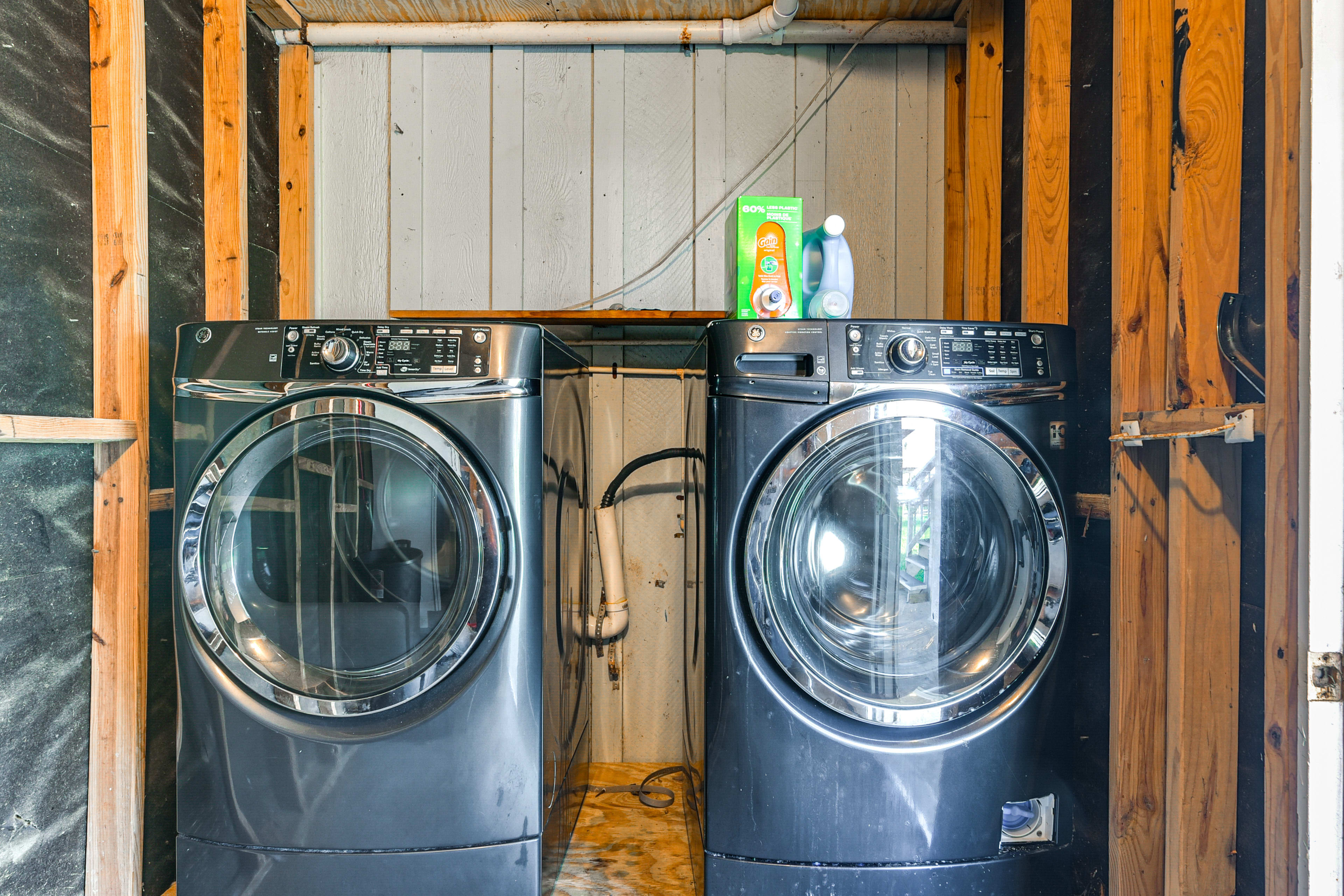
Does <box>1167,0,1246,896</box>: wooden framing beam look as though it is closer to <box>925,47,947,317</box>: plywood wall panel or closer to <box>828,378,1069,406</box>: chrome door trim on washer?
<box>828,378,1069,406</box>: chrome door trim on washer

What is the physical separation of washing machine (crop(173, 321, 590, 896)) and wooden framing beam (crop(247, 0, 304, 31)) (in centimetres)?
109

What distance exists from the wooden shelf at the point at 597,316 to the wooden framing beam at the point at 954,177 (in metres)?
0.64

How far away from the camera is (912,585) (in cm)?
118

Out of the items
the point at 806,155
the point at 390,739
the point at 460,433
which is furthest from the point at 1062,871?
the point at 806,155

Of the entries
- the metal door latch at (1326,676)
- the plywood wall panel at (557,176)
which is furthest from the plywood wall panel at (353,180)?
the metal door latch at (1326,676)

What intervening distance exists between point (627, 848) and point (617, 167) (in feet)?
5.64

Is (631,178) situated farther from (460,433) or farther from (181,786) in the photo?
(181,786)

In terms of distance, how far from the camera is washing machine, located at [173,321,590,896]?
1196 millimetres

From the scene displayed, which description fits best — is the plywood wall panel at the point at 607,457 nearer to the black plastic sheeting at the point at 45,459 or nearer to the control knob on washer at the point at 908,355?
the control knob on washer at the point at 908,355

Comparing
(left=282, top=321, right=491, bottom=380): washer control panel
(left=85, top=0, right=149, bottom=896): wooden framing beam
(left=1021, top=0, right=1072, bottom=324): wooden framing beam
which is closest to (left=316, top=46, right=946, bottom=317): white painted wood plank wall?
(left=1021, top=0, right=1072, bottom=324): wooden framing beam

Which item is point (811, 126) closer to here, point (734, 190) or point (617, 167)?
point (734, 190)

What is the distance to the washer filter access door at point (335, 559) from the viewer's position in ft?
3.92

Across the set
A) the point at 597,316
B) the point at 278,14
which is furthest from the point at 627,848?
the point at 278,14

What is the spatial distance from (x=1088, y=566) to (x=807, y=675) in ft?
2.03
